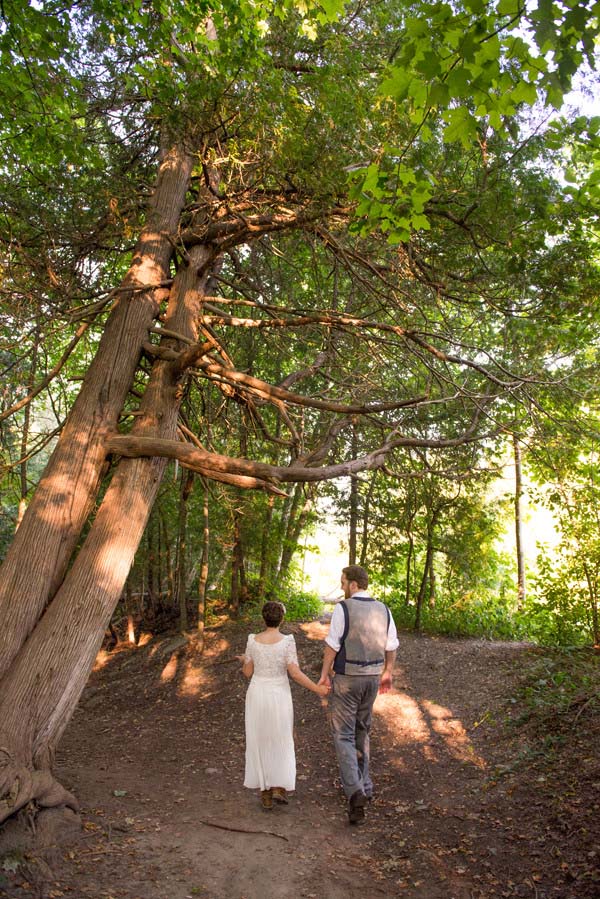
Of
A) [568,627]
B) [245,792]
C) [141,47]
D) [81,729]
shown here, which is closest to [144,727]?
[81,729]

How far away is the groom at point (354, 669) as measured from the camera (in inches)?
188

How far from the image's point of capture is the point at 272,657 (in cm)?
495

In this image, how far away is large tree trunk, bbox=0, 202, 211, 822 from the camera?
423 cm

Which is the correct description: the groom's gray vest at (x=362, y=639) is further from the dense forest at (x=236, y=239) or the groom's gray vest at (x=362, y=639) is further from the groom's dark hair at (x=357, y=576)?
the dense forest at (x=236, y=239)

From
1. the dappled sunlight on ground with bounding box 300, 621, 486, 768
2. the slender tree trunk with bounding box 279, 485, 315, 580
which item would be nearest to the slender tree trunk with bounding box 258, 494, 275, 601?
the slender tree trunk with bounding box 279, 485, 315, 580

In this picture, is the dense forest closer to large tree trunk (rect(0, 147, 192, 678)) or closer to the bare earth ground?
large tree trunk (rect(0, 147, 192, 678))

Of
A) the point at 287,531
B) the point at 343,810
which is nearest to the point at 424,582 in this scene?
the point at 287,531

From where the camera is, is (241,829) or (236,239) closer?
(241,829)

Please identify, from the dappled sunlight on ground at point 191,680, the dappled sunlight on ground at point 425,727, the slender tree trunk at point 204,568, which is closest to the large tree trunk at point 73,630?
the dappled sunlight on ground at point 425,727

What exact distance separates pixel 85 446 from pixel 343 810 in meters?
3.64

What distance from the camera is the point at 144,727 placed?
801 cm

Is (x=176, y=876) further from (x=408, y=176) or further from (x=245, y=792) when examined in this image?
(x=408, y=176)

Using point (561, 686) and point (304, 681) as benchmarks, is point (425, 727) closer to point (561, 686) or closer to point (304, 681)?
point (561, 686)

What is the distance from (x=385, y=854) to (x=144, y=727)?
4.63 meters
